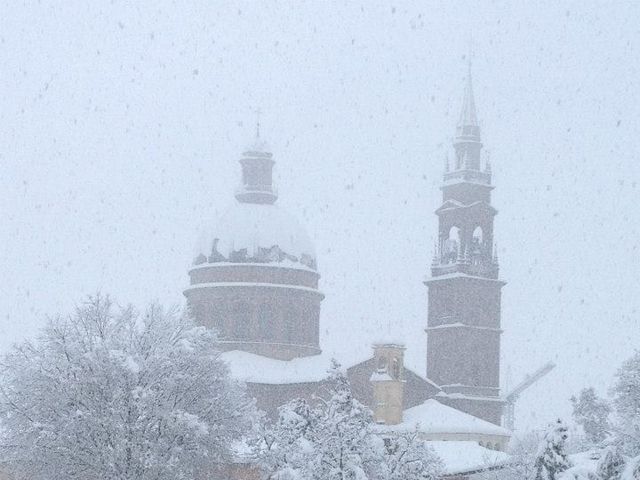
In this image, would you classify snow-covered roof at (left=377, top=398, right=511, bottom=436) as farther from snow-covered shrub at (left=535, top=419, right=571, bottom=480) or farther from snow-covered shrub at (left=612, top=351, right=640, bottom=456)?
snow-covered shrub at (left=535, top=419, right=571, bottom=480)

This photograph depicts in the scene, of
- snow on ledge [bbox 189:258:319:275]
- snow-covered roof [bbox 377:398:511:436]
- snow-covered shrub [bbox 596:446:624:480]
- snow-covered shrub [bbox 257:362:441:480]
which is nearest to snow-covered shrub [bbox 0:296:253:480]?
snow-covered shrub [bbox 257:362:441:480]

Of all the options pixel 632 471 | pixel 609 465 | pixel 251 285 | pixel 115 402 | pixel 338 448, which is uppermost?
pixel 251 285

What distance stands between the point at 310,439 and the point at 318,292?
128 feet

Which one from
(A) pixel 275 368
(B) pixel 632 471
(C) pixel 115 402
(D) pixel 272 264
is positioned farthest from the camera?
(D) pixel 272 264

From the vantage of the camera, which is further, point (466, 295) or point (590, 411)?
point (466, 295)

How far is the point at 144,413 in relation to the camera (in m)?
38.1

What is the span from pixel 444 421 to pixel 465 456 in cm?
509

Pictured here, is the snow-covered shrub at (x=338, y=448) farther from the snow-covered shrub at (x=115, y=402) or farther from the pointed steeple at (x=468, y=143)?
the pointed steeple at (x=468, y=143)

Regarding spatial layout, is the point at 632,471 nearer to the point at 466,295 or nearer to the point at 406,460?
the point at 406,460

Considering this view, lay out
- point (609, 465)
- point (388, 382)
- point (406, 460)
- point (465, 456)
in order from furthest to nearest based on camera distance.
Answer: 1. point (388, 382)
2. point (465, 456)
3. point (406, 460)
4. point (609, 465)

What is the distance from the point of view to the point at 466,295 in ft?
231

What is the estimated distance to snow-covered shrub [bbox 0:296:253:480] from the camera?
125 feet

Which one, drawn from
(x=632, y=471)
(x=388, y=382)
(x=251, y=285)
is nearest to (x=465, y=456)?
(x=388, y=382)

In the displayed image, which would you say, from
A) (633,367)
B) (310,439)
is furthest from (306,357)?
(310,439)
